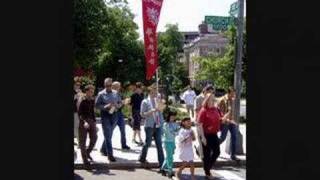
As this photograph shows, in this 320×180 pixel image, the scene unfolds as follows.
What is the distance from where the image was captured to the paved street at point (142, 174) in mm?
11336

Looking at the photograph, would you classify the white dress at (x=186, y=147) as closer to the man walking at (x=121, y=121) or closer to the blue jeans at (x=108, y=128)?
the blue jeans at (x=108, y=128)

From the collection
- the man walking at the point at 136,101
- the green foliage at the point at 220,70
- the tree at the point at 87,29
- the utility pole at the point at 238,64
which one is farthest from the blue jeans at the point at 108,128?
the green foliage at the point at 220,70

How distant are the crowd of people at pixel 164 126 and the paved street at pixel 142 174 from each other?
0.24 metres

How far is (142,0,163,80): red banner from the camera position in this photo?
8.77 meters

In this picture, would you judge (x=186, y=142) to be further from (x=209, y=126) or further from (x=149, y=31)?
(x=149, y=31)

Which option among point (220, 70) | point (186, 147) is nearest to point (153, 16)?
point (186, 147)

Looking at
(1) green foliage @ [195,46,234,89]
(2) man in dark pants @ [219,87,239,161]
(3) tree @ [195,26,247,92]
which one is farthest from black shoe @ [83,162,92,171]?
(3) tree @ [195,26,247,92]

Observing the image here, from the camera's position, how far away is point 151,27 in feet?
31.4

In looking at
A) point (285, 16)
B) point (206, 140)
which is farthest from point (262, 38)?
point (206, 140)

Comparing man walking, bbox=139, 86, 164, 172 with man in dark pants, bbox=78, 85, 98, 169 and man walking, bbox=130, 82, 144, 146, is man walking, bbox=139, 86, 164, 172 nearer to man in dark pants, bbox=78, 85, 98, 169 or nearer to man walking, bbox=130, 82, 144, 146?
man in dark pants, bbox=78, 85, 98, 169

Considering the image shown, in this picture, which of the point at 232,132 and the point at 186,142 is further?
the point at 232,132

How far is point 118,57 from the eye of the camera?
79.1 meters

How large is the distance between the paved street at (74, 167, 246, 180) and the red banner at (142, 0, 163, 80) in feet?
6.12

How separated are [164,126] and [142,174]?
3.95 feet
